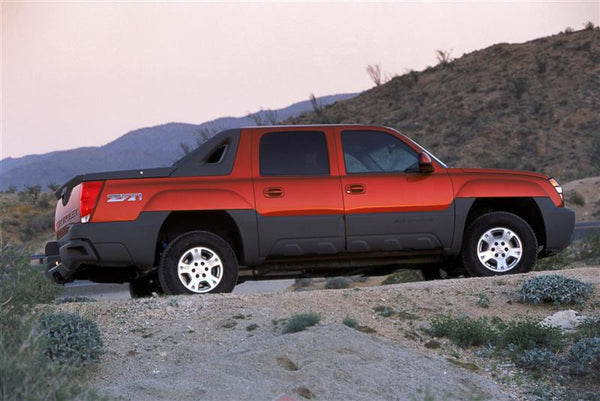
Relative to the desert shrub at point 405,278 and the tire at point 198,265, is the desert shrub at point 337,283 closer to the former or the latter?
the desert shrub at point 405,278

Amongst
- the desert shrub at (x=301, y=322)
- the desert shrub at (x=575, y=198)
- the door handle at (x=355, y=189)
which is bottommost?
the desert shrub at (x=575, y=198)

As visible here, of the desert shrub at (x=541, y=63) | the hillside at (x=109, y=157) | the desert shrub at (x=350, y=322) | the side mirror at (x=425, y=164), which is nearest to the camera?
the desert shrub at (x=350, y=322)

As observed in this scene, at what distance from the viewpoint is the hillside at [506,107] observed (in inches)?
1955

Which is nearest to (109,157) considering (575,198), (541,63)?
(541,63)

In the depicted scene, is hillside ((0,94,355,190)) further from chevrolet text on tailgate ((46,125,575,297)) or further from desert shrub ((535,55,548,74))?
chevrolet text on tailgate ((46,125,575,297))

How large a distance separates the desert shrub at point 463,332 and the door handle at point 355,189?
1879 mm

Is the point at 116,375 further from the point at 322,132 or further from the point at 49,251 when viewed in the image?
the point at 322,132

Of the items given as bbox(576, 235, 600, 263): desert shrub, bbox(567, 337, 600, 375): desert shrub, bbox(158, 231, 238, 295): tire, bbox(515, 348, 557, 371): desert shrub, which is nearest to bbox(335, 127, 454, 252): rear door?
bbox(158, 231, 238, 295): tire

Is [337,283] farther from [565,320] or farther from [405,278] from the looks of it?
[565,320]

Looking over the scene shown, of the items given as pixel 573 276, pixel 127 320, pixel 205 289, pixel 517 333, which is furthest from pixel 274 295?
pixel 573 276

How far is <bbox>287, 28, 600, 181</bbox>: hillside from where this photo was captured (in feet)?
163

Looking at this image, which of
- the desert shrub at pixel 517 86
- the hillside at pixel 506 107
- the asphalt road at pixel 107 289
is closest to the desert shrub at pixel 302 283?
the asphalt road at pixel 107 289

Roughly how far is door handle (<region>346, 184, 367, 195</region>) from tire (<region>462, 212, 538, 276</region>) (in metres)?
1.54

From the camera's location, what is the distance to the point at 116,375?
9070mm
